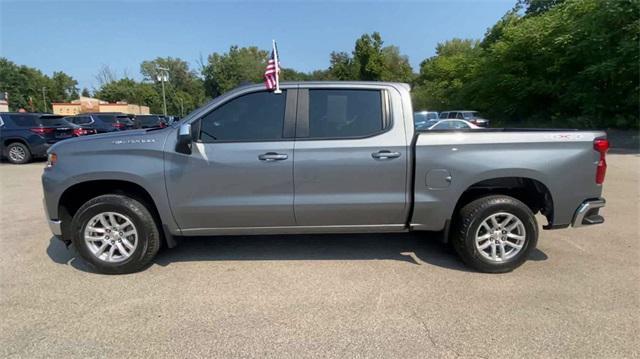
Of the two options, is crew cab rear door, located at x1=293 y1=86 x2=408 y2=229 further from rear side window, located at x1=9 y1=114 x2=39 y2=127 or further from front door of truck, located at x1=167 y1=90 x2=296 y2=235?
rear side window, located at x1=9 y1=114 x2=39 y2=127

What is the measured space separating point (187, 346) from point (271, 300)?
0.81m

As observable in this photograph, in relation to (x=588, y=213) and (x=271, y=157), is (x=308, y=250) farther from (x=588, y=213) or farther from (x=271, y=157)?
(x=588, y=213)

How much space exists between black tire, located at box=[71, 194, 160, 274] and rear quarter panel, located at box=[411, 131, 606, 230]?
273 centimetres

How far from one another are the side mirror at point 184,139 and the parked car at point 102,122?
1538cm

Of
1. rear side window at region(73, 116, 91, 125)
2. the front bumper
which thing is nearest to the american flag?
the front bumper

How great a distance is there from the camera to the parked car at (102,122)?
17.0m

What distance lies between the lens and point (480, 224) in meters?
3.74

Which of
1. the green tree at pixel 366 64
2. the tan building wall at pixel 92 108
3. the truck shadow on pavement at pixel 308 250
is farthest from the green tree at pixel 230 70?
the truck shadow on pavement at pixel 308 250

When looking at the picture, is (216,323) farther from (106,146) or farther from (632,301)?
(632,301)

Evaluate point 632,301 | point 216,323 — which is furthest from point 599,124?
point 216,323

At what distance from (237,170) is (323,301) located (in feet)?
4.82

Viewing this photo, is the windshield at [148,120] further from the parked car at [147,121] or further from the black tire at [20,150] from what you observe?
the black tire at [20,150]

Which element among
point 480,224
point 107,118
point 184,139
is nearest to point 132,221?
point 184,139

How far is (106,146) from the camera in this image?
3.68m
